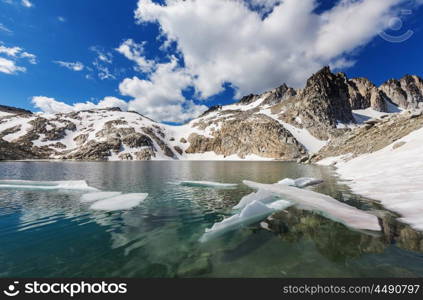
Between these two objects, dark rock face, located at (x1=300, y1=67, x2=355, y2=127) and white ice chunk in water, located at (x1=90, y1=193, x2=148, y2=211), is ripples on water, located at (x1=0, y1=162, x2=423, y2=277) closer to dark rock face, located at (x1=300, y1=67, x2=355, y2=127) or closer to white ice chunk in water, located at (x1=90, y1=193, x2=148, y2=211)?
white ice chunk in water, located at (x1=90, y1=193, x2=148, y2=211)

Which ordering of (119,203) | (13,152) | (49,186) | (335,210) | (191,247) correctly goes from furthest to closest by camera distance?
(13,152), (49,186), (119,203), (335,210), (191,247)

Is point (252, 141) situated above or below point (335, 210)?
above

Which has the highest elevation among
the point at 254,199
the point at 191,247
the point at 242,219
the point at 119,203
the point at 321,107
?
the point at 321,107

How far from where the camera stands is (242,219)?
11.2 m

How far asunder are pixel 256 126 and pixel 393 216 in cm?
16394

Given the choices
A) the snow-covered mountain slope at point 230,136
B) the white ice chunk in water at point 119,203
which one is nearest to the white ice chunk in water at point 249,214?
the white ice chunk in water at point 119,203

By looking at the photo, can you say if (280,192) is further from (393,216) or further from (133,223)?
(133,223)

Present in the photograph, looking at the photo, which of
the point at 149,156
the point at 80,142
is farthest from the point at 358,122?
the point at 80,142

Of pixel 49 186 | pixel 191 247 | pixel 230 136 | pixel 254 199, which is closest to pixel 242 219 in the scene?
pixel 191 247

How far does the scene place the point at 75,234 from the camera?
407 inches

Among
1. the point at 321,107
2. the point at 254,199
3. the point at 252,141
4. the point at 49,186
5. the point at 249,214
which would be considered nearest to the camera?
the point at 249,214

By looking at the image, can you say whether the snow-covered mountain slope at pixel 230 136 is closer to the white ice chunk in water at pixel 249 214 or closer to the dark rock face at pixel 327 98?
the dark rock face at pixel 327 98

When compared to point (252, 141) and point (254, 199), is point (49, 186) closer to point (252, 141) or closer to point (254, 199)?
point (254, 199)

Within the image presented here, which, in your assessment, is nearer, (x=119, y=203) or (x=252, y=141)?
(x=119, y=203)
